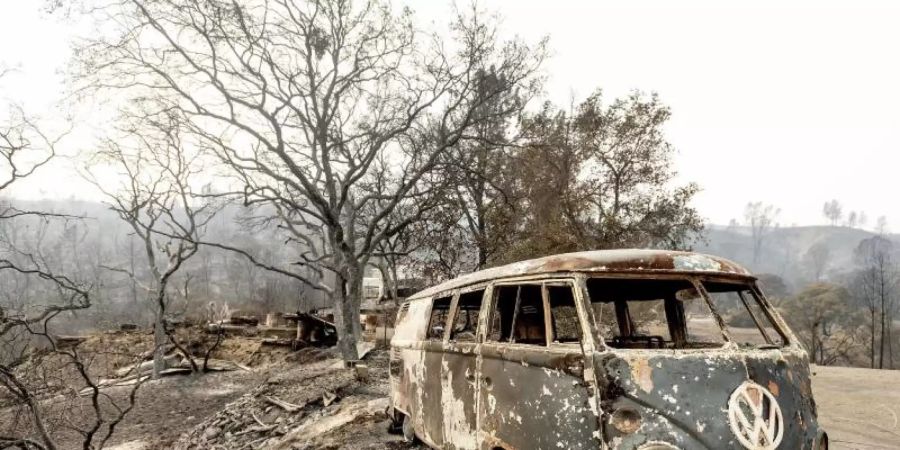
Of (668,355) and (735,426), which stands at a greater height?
(668,355)

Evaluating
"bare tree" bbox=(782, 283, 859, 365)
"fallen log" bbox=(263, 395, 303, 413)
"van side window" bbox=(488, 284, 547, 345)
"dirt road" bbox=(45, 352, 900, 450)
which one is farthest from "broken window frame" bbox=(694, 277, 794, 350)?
"bare tree" bbox=(782, 283, 859, 365)

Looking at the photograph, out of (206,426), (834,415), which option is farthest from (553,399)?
(206,426)

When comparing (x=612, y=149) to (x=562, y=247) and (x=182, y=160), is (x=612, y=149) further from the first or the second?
(x=182, y=160)

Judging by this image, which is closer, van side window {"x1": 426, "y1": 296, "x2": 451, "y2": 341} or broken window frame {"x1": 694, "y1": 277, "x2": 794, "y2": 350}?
broken window frame {"x1": 694, "y1": 277, "x2": 794, "y2": 350}

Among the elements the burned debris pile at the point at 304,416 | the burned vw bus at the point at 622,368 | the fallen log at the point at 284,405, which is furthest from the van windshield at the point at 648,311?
the fallen log at the point at 284,405

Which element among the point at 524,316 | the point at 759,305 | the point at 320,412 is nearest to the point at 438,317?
the point at 524,316

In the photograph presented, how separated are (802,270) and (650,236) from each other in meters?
148

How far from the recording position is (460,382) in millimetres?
4691

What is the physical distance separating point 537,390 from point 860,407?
10415mm

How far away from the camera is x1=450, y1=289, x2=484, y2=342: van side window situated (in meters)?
5.11

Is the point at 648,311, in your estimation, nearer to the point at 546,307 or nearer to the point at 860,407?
the point at 546,307

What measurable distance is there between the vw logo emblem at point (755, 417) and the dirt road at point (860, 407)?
3.63 m

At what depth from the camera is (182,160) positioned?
65.7ft

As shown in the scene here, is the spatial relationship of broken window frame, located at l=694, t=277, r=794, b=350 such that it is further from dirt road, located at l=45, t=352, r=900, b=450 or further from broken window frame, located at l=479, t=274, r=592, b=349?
dirt road, located at l=45, t=352, r=900, b=450
